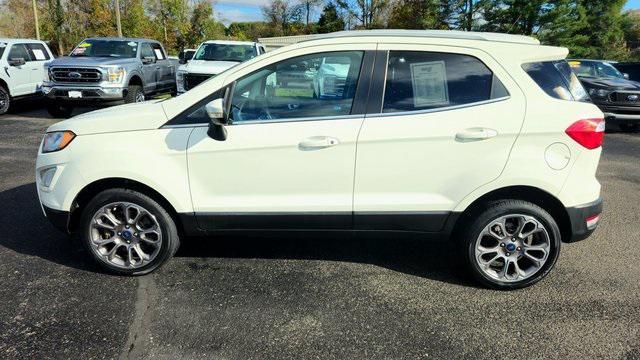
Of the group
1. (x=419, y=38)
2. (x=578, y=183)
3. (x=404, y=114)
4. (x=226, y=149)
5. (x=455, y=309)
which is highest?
(x=419, y=38)

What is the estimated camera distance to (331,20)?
150 feet

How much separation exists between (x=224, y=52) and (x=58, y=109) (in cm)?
440

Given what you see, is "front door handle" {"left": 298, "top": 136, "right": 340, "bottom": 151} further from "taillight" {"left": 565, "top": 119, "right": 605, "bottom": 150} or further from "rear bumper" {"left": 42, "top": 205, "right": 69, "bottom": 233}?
"rear bumper" {"left": 42, "top": 205, "right": 69, "bottom": 233}

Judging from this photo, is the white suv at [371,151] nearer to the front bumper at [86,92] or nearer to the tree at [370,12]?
the front bumper at [86,92]

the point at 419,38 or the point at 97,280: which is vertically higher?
the point at 419,38

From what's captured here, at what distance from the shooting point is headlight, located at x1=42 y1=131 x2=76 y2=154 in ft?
11.6

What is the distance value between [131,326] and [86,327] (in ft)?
0.90

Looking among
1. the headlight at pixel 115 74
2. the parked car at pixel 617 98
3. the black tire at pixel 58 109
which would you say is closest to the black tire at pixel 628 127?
the parked car at pixel 617 98

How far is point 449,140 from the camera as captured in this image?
329 centimetres

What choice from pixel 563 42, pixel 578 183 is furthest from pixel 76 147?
pixel 563 42

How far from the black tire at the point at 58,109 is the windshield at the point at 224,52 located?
3.48 meters

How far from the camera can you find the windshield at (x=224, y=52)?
12.9 metres

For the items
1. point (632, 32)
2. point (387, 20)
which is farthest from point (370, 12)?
point (632, 32)

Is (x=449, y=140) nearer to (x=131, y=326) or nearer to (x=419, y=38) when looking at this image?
(x=419, y=38)
